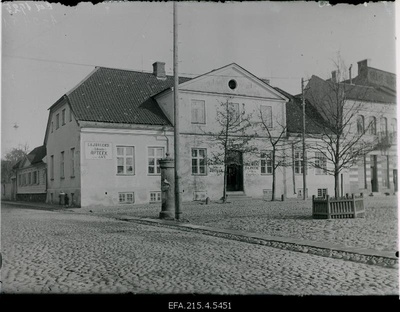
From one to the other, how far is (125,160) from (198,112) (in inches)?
201

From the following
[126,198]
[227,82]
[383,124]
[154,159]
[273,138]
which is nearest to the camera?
[383,124]

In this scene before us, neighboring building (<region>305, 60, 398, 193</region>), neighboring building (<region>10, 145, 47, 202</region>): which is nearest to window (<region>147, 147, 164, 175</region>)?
neighboring building (<region>10, 145, 47, 202</region>)

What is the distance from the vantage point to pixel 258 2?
6551mm

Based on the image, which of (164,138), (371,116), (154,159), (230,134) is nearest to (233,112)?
(230,134)

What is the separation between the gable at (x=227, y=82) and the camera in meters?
25.0

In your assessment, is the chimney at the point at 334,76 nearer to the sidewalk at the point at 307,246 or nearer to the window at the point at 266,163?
the sidewalk at the point at 307,246

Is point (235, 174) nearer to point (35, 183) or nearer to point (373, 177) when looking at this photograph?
point (373, 177)

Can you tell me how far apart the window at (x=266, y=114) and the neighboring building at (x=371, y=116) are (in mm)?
2413

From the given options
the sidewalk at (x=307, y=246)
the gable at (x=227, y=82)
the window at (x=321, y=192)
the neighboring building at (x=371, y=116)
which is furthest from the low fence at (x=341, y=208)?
the window at (x=321, y=192)

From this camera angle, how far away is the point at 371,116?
16.0 metres

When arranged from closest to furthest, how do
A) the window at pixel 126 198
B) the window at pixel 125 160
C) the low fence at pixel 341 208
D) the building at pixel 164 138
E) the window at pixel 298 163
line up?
the low fence at pixel 341 208, the building at pixel 164 138, the window at pixel 126 198, the window at pixel 125 160, the window at pixel 298 163

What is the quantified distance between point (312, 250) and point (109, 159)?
16.0 m

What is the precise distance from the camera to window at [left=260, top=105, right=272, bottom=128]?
26.6m

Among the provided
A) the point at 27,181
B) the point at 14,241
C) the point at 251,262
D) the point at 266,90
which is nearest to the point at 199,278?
the point at 251,262
